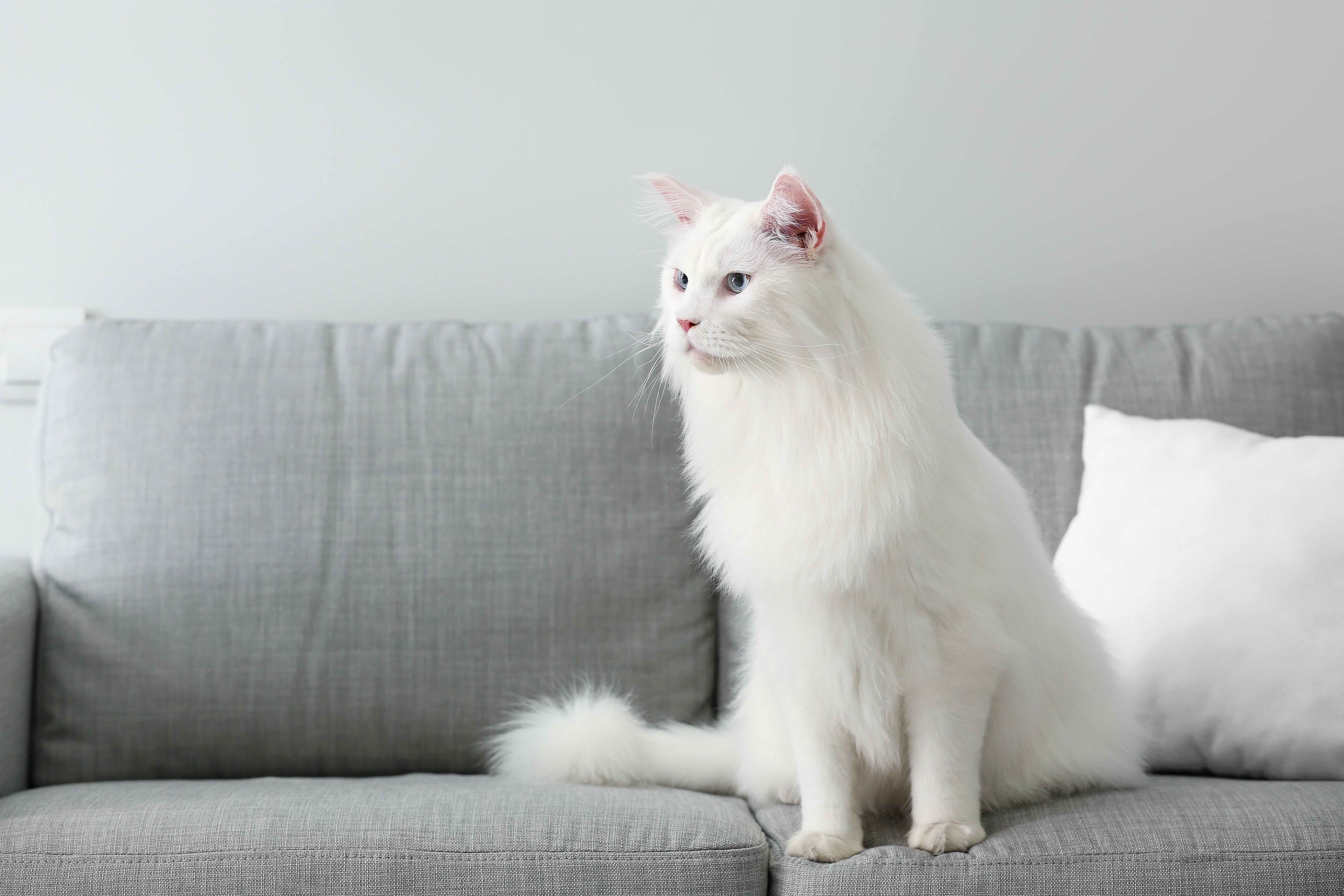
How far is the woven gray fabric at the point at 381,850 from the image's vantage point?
100 cm

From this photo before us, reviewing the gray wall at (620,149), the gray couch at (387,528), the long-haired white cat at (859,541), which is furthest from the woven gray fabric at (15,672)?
the long-haired white cat at (859,541)

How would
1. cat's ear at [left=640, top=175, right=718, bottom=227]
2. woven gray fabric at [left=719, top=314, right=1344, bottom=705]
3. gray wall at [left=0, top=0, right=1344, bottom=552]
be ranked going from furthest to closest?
gray wall at [left=0, top=0, right=1344, bottom=552] → woven gray fabric at [left=719, top=314, right=1344, bottom=705] → cat's ear at [left=640, top=175, right=718, bottom=227]

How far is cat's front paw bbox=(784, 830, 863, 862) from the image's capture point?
39.4 inches

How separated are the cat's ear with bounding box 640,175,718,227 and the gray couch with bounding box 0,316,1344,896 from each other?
0.48m

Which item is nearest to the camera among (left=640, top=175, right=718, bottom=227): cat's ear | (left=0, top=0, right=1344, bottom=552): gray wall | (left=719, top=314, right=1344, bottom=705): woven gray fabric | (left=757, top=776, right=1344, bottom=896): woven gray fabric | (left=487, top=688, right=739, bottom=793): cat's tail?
(left=757, top=776, right=1344, bottom=896): woven gray fabric

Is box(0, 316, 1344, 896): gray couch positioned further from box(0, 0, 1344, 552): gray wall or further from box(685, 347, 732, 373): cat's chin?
box(685, 347, 732, 373): cat's chin

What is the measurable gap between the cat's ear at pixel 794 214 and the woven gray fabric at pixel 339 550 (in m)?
0.59

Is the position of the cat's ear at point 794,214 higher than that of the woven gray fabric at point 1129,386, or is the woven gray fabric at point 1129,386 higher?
the cat's ear at point 794,214

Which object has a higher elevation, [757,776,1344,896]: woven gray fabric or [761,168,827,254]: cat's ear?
[761,168,827,254]: cat's ear

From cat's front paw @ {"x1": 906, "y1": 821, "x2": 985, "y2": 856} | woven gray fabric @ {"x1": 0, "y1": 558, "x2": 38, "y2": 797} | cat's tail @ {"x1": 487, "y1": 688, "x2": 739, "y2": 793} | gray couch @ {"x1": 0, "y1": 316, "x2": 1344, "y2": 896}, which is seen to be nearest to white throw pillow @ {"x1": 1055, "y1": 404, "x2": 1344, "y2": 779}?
gray couch @ {"x1": 0, "y1": 316, "x2": 1344, "y2": 896}

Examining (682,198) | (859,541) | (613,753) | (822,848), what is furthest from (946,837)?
(682,198)

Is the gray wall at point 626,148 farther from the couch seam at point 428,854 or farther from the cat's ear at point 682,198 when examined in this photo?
the couch seam at point 428,854

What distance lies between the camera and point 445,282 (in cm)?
185

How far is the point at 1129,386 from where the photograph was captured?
158 cm
